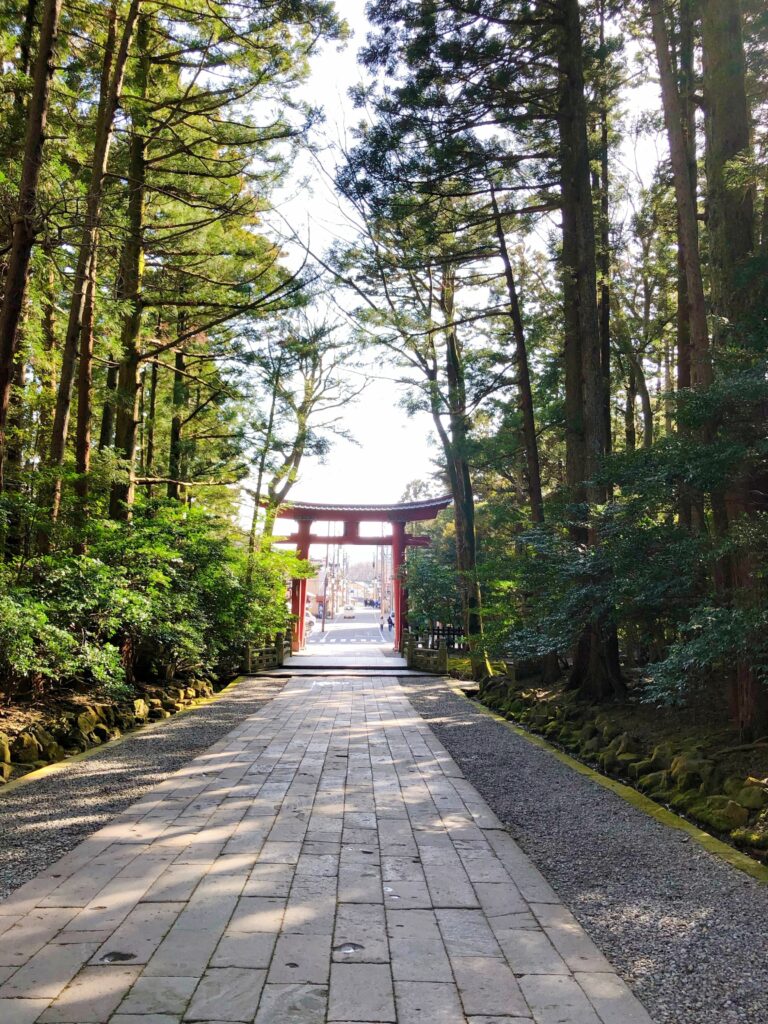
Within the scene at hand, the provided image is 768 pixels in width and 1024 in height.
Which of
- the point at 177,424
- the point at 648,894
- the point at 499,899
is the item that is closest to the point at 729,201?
the point at 648,894

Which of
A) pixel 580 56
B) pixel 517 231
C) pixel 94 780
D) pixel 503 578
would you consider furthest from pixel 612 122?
pixel 94 780

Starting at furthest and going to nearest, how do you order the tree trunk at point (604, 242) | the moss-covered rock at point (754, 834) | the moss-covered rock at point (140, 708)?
the tree trunk at point (604, 242) → the moss-covered rock at point (140, 708) → the moss-covered rock at point (754, 834)

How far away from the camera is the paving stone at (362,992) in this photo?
2.03 m

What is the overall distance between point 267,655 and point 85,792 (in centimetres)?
1019

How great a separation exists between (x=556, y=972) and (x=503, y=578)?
8.52 m

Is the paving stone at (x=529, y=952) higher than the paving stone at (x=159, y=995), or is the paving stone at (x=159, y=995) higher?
the paving stone at (x=159, y=995)

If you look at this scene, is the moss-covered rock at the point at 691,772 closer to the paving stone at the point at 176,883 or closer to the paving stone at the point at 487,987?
the paving stone at the point at 487,987

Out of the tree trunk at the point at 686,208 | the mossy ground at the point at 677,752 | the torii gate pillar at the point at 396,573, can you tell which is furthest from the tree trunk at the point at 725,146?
the torii gate pillar at the point at 396,573

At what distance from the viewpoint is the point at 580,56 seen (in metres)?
8.16

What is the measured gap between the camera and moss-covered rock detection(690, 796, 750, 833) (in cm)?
404

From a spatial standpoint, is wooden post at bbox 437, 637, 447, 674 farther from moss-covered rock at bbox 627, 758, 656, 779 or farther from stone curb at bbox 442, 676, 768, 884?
moss-covered rock at bbox 627, 758, 656, 779

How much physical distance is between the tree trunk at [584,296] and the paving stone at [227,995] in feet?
20.6

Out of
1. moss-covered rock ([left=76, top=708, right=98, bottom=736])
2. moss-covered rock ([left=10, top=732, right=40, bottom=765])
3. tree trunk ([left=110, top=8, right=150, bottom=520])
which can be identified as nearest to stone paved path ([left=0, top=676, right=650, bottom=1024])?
moss-covered rock ([left=10, top=732, right=40, bottom=765])

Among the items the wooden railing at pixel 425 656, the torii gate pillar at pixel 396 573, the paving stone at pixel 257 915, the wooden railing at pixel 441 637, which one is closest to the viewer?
the paving stone at pixel 257 915
